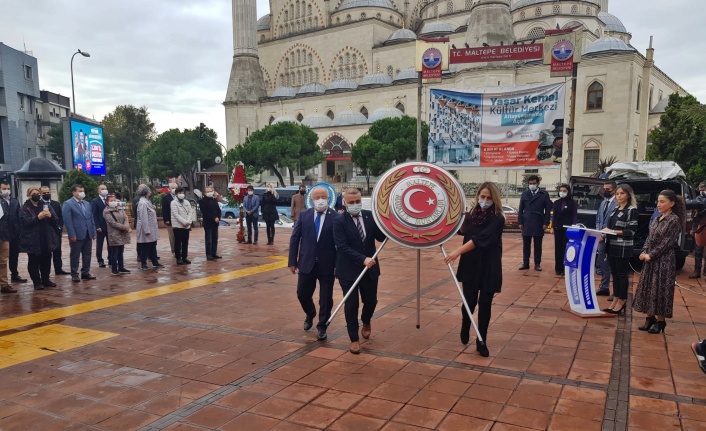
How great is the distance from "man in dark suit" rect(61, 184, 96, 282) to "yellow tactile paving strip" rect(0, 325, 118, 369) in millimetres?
3159

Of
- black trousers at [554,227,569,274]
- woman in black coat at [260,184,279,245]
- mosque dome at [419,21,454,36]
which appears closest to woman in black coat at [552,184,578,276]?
black trousers at [554,227,569,274]

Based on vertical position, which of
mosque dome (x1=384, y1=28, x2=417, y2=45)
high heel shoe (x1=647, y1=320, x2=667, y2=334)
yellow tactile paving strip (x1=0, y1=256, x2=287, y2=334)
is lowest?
yellow tactile paving strip (x1=0, y1=256, x2=287, y2=334)

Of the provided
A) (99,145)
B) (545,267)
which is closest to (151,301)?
(545,267)

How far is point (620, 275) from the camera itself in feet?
20.1

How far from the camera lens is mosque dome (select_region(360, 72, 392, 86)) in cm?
5178

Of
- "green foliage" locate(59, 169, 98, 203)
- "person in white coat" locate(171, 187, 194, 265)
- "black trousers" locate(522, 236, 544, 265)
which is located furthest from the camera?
"green foliage" locate(59, 169, 98, 203)

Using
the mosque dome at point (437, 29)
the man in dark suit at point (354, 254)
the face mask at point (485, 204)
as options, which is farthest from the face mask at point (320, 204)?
the mosque dome at point (437, 29)

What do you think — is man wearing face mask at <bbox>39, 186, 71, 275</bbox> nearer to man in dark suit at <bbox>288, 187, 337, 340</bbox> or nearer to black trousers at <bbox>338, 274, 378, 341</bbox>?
man in dark suit at <bbox>288, 187, 337, 340</bbox>

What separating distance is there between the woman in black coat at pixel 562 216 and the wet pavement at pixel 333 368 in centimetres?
174

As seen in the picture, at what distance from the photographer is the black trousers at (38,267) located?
804cm

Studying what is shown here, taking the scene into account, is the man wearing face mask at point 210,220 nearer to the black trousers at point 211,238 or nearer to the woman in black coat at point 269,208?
the black trousers at point 211,238

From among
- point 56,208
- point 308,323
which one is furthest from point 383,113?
point 308,323

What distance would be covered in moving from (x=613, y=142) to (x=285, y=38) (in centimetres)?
4148

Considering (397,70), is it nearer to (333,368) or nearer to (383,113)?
(383,113)
